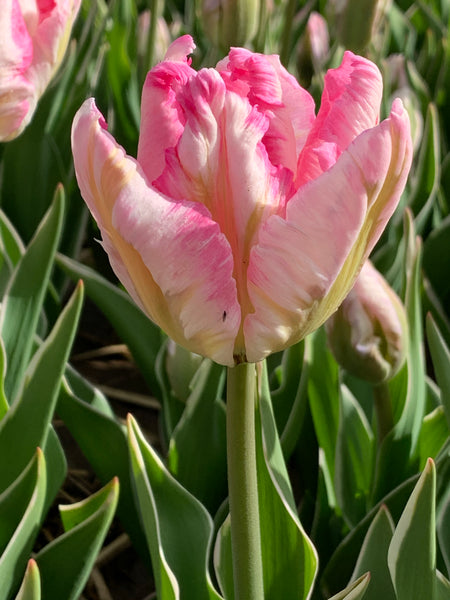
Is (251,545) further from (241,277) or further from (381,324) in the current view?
(381,324)

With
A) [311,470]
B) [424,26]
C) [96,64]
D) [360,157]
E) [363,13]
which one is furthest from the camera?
[424,26]

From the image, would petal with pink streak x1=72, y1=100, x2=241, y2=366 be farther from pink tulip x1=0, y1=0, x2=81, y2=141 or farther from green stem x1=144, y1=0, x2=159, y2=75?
green stem x1=144, y1=0, x2=159, y2=75

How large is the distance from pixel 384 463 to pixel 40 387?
33 centimetres

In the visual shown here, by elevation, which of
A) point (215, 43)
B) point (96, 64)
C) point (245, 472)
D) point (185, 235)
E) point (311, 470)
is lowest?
point (311, 470)

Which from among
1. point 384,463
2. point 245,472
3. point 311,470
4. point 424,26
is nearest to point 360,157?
point 245,472

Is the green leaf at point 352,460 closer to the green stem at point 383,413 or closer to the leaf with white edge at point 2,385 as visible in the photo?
the green stem at point 383,413

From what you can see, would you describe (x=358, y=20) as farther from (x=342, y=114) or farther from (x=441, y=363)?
(x=342, y=114)

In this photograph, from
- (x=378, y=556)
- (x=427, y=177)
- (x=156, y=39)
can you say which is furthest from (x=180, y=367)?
(x=156, y=39)

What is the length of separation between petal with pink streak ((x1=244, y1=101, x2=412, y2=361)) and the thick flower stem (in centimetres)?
2

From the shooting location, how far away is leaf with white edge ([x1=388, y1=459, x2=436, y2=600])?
0.57 m

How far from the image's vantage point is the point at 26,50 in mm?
784

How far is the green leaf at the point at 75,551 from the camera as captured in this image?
72cm

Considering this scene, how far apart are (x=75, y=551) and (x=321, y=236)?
0.43 meters

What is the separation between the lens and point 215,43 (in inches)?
51.6
